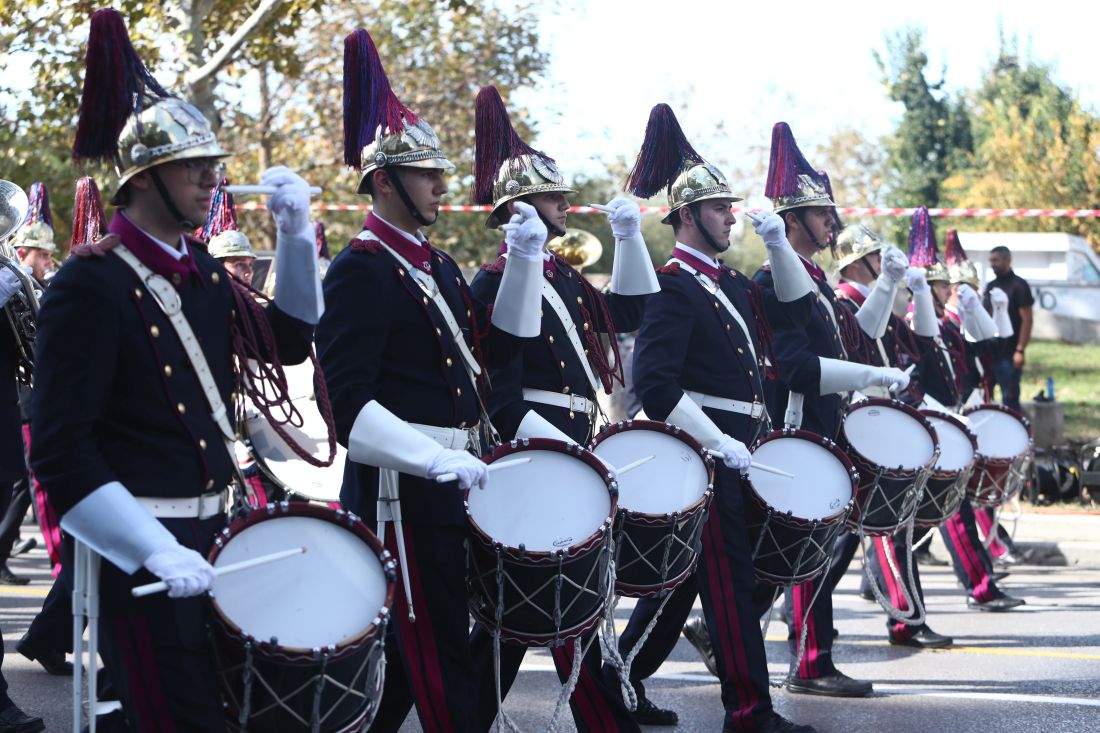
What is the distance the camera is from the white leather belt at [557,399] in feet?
17.7

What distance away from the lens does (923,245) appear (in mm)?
10445

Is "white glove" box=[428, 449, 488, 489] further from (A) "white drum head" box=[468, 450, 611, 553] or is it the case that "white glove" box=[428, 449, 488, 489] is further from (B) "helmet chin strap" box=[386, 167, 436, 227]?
(B) "helmet chin strap" box=[386, 167, 436, 227]

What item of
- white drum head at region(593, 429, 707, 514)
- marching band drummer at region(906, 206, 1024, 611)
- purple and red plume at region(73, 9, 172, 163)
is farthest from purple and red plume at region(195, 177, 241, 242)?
purple and red plume at region(73, 9, 172, 163)

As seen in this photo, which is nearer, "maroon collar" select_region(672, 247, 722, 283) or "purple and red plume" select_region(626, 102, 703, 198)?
"maroon collar" select_region(672, 247, 722, 283)

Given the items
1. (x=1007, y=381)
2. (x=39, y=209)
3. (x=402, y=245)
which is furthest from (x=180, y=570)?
Result: (x=1007, y=381)

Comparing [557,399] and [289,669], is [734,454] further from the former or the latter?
[289,669]

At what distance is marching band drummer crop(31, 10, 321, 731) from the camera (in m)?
3.39

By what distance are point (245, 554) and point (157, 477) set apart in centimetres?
26

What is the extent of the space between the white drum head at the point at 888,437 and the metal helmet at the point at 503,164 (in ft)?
6.18

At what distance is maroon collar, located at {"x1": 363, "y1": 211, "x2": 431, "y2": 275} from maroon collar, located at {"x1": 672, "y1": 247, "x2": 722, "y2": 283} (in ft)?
5.51

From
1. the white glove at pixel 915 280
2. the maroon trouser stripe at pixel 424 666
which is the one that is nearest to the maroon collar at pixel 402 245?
the maroon trouser stripe at pixel 424 666

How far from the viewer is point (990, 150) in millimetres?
35250

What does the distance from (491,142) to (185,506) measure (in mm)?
2288

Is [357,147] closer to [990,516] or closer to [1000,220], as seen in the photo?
[990,516]
